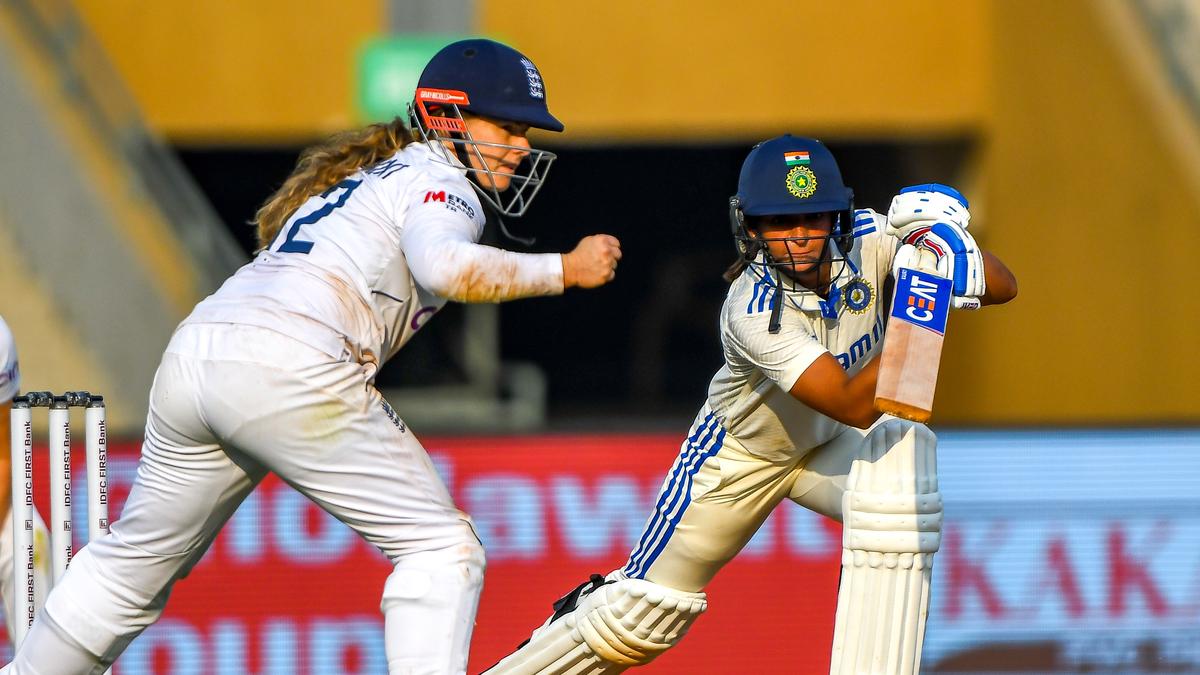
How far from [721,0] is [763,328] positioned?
22.6ft

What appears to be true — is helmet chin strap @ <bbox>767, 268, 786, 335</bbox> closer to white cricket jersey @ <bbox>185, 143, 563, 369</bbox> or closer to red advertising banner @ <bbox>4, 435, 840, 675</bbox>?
white cricket jersey @ <bbox>185, 143, 563, 369</bbox>

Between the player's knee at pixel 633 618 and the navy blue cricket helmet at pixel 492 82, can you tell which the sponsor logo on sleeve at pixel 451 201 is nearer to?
the navy blue cricket helmet at pixel 492 82

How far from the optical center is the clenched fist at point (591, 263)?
10.1 feet

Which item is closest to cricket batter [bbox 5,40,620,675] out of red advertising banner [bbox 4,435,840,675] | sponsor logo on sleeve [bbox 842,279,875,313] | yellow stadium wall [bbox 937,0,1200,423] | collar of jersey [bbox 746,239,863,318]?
collar of jersey [bbox 746,239,863,318]

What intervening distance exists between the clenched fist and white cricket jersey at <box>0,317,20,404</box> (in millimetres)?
1515

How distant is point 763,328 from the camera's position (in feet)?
11.3

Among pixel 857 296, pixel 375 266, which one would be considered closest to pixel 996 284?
pixel 857 296

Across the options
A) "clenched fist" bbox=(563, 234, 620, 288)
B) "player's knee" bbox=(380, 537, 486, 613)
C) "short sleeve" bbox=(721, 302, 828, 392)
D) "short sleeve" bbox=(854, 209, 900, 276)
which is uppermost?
"short sleeve" bbox=(854, 209, 900, 276)

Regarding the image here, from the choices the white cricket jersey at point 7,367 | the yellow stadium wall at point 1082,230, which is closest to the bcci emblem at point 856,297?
the white cricket jersey at point 7,367

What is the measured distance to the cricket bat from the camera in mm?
3111

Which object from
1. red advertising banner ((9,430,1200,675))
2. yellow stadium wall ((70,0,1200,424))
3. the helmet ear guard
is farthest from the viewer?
yellow stadium wall ((70,0,1200,424))

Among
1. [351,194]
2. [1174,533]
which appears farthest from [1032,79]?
[351,194]

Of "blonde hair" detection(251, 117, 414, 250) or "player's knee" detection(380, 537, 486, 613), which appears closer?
"player's knee" detection(380, 537, 486, 613)

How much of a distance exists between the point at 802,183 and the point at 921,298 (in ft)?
1.34
